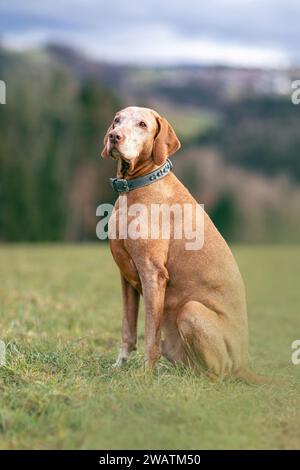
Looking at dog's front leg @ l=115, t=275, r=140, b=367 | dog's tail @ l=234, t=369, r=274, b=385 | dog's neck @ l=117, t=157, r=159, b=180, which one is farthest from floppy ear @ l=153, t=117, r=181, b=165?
dog's tail @ l=234, t=369, r=274, b=385

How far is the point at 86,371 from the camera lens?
Result: 266 inches

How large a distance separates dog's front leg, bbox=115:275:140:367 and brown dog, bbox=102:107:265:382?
0.18m

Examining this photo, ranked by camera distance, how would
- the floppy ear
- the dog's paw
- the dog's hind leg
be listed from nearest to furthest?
the dog's hind leg < the floppy ear < the dog's paw

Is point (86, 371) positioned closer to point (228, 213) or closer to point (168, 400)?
point (168, 400)

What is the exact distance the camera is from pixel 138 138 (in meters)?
6.61

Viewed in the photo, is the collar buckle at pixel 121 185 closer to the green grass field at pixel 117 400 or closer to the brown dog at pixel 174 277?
the brown dog at pixel 174 277

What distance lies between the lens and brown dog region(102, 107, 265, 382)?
6.63 m

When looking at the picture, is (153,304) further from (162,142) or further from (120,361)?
(162,142)

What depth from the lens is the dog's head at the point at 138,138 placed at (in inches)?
256

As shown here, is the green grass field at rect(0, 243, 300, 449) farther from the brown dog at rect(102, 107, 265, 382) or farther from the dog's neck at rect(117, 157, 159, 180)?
the dog's neck at rect(117, 157, 159, 180)
